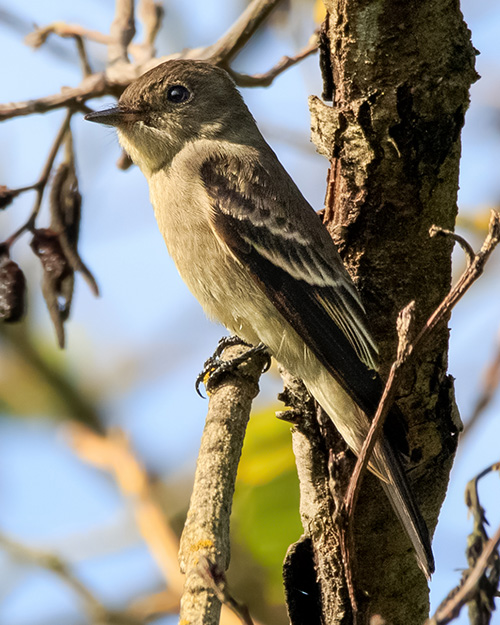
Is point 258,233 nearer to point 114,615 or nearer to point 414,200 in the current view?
point 414,200

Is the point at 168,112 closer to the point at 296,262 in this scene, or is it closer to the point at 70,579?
the point at 296,262

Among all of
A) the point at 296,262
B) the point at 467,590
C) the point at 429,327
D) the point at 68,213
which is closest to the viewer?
the point at 467,590

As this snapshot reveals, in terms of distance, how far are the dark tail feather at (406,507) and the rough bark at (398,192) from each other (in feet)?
0.61

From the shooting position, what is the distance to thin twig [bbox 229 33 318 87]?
11.6ft

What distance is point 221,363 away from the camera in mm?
3262

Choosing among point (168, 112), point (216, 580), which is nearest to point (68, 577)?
point (216, 580)

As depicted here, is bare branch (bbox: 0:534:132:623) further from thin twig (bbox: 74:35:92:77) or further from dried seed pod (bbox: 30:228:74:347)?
thin twig (bbox: 74:35:92:77)

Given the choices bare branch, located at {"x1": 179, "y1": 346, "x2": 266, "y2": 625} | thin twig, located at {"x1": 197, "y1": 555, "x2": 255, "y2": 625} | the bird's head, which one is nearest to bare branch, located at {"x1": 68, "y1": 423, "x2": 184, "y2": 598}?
bare branch, located at {"x1": 179, "y1": 346, "x2": 266, "y2": 625}

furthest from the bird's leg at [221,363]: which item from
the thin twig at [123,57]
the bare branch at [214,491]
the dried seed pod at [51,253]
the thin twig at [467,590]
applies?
the thin twig at [467,590]

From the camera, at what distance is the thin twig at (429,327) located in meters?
1.64

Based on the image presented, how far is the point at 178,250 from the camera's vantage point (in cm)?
351

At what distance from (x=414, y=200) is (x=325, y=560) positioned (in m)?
1.32

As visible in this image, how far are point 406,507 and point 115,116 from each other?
226 cm

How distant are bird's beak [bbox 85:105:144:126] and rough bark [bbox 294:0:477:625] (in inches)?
49.8
